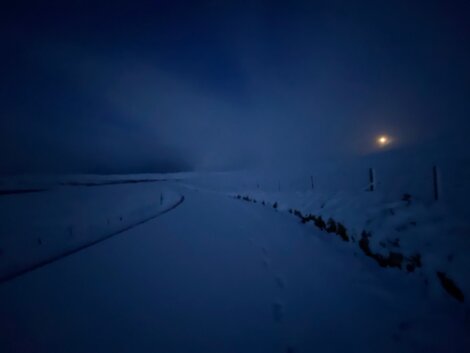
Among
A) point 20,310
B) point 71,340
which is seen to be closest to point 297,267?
point 71,340

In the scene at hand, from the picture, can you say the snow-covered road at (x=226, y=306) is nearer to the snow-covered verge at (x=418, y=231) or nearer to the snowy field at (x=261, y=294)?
the snowy field at (x=261, y=294)

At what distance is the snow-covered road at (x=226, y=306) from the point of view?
7.02 ft

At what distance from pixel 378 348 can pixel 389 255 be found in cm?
223

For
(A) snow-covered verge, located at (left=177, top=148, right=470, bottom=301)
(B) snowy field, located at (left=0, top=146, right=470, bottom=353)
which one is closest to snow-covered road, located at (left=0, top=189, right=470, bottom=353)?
(B) snowy field, located at (left=0, top=146, right=470, bottom=353)

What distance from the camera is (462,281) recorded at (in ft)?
8.55

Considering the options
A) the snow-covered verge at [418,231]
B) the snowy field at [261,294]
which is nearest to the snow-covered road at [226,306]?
the snowy field at [261,294]

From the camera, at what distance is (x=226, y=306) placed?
8.98ft

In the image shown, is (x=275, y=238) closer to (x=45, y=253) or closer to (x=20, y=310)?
(x=20, y=310)

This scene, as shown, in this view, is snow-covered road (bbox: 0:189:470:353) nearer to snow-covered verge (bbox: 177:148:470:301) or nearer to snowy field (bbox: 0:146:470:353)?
snowy field (bbox: 0:146:470:353)

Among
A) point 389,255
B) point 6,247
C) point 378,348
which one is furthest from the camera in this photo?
point 6,247

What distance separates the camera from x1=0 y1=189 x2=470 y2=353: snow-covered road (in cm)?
214

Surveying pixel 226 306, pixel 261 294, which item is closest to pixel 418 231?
pixel 261 294

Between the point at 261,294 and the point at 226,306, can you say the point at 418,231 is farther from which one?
the point at 226,306

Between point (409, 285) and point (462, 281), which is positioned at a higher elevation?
point (462, 281)
